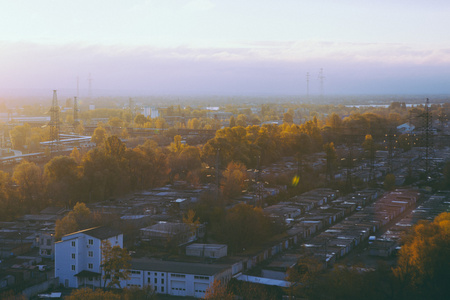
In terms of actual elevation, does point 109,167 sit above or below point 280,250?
above

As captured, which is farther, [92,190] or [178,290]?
[92,190]

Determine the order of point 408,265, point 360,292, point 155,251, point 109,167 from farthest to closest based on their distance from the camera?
1. point 109,167
2. point 155,251
3. point 408,265
4. point 360,292

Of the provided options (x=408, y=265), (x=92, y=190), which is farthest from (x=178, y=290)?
(x=92, y=190)

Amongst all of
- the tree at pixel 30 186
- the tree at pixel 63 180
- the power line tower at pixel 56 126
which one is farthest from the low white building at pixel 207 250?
the power line tower at pixel 56 126

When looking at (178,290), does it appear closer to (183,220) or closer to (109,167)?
(183,220)

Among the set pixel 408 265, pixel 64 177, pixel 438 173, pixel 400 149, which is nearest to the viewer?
pixel 408 265

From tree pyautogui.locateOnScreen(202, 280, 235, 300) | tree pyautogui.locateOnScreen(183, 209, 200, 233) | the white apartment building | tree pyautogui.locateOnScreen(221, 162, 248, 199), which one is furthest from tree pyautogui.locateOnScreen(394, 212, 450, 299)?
tree pyautogui.locateOnScreen(221, 162, 248, 199)

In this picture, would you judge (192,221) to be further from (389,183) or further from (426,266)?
(389,183)
